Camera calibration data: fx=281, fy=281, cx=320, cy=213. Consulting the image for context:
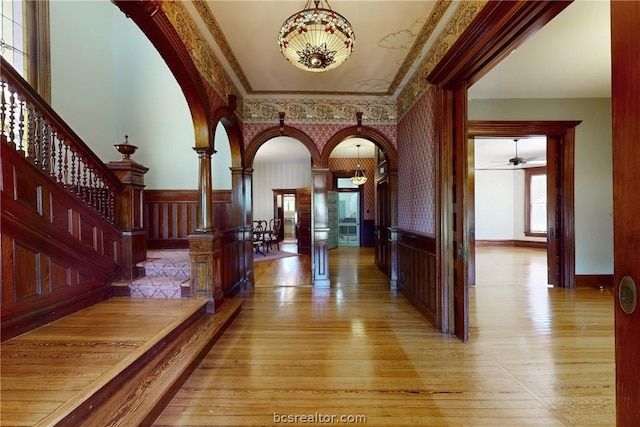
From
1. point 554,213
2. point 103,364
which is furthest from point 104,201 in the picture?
point 554,213

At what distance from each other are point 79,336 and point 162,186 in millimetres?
3357

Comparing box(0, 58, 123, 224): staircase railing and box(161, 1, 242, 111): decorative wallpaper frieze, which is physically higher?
box(161, 1, 242, 111): decorative wallpaper frieze

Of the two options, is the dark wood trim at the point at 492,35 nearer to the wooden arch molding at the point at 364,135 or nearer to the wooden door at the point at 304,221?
the wooden arch molding at the point at 364,135

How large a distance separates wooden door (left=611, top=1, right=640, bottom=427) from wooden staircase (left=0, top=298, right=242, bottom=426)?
2212mm

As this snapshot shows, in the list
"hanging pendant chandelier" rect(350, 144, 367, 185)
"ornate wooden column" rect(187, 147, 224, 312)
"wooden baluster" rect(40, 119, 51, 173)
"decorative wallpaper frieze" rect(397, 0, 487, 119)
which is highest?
"decorative wallpaper frieze" rect(397, 0, 487, 119)

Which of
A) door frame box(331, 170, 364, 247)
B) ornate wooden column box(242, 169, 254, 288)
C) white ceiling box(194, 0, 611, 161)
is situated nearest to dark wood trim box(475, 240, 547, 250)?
door frame box(331, 170, 364, 247)

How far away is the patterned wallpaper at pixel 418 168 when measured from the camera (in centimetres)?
342

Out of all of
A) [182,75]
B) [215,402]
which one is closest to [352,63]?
[182,75]

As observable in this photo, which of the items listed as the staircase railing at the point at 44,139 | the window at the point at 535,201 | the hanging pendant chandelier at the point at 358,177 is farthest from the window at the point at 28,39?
the window at the point at 535,201

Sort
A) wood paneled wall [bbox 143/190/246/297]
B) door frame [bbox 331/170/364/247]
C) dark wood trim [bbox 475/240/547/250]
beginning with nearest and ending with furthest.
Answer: wood paneled wall [bbox 143/190/246/297]
dark wood trim [bbox 475/240/547/250]
door frame [bbox 331/170/364/247]

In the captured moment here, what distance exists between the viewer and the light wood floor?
74.7 inches

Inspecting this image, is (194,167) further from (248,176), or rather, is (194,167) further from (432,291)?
(432,291)

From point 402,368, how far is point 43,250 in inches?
132

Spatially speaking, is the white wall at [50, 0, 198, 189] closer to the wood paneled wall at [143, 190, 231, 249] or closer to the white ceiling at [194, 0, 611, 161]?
the wood paneled wall at [143, 190, 231, 249]
